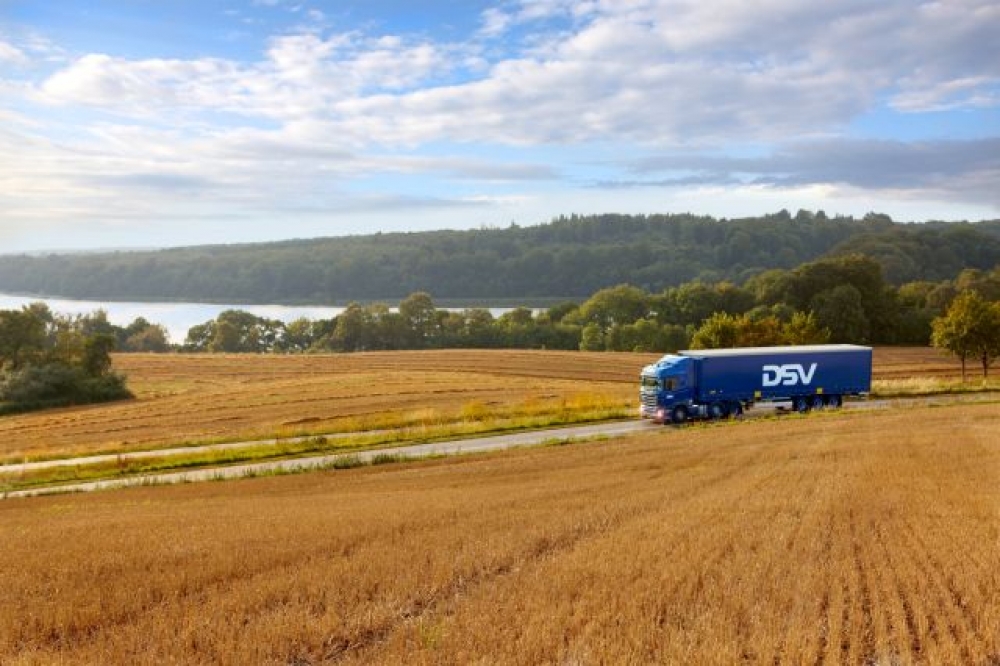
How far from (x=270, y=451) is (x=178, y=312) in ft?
462

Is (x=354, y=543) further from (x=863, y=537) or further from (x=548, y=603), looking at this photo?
(x=863, y=537)

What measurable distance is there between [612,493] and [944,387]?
4252 centimetres

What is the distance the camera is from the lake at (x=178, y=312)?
140 meters

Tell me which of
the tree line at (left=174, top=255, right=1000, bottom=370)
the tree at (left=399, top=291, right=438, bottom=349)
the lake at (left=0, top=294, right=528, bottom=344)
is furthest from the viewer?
the lake at (left=0, top=294, right=528, bottom=344)

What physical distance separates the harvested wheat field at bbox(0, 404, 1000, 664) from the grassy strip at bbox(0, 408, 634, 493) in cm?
1434

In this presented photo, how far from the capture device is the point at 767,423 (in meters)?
37.5

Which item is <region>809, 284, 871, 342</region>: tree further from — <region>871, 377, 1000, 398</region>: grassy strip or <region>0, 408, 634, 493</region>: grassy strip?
<region>0, 408, 634, 493</region>: grassy strip

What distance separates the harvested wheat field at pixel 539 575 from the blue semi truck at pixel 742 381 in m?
21.0

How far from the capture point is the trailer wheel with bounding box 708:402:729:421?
42.9 meters

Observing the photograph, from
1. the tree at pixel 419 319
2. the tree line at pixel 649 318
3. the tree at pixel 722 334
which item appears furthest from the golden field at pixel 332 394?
the tree at pixel 419 319

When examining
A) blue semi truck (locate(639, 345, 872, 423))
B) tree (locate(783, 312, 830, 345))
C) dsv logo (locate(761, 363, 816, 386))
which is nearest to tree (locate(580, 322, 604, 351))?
tree (locate(783, 312, 830, 345))

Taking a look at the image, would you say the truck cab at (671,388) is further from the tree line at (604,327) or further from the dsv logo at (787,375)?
the tree line at (604,327)

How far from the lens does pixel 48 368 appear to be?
71.4 metres

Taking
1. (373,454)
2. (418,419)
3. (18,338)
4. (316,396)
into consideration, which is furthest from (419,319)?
(373,454)
